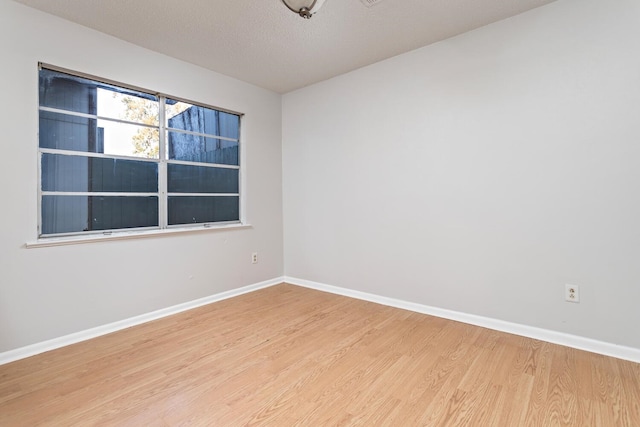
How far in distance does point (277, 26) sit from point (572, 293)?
3.04 meters

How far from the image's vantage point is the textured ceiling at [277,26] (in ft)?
7.32

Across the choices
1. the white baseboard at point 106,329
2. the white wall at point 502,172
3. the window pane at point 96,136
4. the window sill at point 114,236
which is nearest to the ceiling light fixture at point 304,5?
the white wall at point 502,172

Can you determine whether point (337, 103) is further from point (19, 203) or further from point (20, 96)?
point (19, 203)

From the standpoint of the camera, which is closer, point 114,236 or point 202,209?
point 114,236

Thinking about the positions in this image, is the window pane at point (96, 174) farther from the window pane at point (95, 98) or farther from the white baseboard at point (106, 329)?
the white baseboard at point (106, 329)

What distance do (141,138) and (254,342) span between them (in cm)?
212

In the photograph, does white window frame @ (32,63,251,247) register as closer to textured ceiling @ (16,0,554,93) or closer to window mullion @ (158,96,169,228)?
window mullion @ (158,96,169,228)

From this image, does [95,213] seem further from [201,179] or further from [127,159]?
[201,179]

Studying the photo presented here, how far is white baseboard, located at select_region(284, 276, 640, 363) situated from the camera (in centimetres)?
208

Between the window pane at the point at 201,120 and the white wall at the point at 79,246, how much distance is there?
0.39 feet

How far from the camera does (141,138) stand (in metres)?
2.88

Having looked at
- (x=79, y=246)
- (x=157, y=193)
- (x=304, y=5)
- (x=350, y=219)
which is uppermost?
(x=304, y=5)

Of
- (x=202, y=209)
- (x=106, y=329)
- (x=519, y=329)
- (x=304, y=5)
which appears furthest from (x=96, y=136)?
(x=519, y=329)

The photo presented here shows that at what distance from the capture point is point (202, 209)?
3371 millimetres
